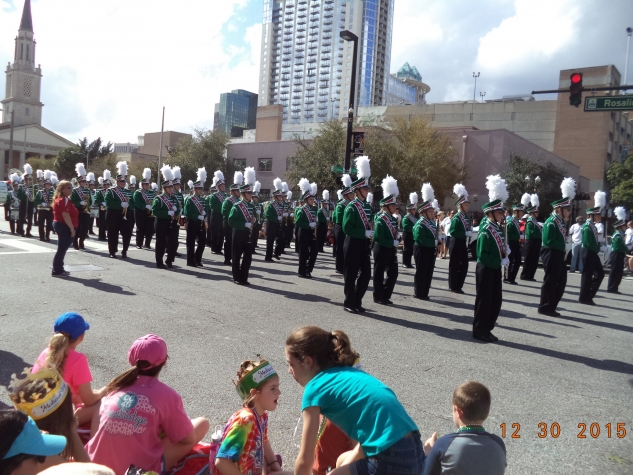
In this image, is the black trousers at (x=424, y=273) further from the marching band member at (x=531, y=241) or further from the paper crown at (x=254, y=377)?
the paper crown at (x=254, y=377)

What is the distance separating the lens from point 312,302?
9.69 metres

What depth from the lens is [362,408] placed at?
2689 mm

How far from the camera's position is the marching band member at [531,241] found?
14.7 meters

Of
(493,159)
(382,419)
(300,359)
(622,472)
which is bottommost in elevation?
(622,472)

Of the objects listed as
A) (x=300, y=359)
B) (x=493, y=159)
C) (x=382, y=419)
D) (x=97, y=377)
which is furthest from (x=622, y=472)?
(x=493, y=159)

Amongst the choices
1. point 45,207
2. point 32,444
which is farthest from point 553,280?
point 45,207

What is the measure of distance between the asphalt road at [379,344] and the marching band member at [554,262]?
39 centimetres

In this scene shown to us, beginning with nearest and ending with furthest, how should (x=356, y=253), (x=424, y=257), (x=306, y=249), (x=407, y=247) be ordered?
(x=356, y=253) → (x=424, y=257) → (x=306, y=249) → (x=407, y=247)

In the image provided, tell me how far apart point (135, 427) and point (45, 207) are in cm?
1613

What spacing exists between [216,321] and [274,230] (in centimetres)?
847

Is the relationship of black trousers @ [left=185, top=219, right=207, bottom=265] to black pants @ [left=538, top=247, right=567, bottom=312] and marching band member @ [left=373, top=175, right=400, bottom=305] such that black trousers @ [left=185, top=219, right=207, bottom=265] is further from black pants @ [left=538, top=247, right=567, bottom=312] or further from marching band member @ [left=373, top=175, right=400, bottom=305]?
black pants @ [left=538, top=247, right=567, bottom=312]

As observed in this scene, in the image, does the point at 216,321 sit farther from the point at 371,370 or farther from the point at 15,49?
the point at 15,49

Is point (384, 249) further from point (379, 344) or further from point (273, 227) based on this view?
point (273, 227)

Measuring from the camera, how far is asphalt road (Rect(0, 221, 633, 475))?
452cm
